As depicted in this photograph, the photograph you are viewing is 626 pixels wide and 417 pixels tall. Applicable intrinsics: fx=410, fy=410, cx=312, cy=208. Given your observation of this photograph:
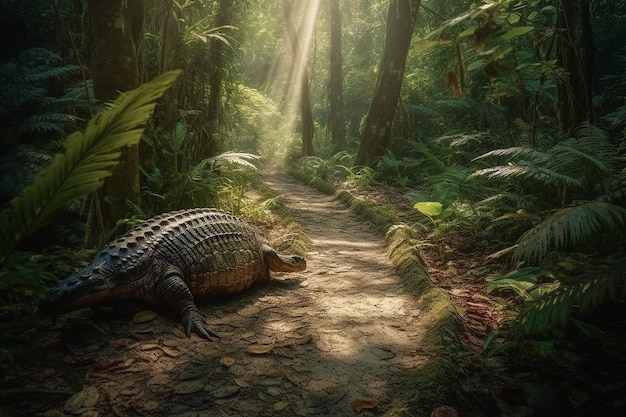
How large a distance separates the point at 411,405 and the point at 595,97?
472 inches

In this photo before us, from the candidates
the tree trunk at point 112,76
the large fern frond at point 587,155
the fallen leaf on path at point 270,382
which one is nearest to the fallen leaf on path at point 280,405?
the fallen leaf on path at point 270,382

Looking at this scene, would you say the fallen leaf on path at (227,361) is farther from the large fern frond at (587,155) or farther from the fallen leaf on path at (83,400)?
the large fern frond at (587,155)

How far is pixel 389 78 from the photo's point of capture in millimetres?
11109

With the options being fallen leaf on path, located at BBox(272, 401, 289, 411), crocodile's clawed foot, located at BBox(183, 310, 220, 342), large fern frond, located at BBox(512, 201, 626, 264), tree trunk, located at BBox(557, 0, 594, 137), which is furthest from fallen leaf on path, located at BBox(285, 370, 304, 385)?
tree trunk, located at BBox(557, 0, 594, 137)

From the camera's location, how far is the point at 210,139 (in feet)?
27.6

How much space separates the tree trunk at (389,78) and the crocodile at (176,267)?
766 centimetres

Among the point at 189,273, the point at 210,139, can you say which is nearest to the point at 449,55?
the point at 210,139

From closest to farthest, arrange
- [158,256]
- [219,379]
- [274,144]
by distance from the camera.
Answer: [219,379] < [158,256] < [274,144]

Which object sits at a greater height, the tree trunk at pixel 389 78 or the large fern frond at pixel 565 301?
the tree trunk at pixel 389 78

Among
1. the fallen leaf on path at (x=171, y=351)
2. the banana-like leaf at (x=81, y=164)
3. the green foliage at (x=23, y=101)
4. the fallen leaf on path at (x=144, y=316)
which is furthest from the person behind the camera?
the green foliage at (x=23, y=101)

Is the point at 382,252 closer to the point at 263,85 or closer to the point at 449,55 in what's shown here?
the point at 449,55

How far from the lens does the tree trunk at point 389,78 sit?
10.8 metres

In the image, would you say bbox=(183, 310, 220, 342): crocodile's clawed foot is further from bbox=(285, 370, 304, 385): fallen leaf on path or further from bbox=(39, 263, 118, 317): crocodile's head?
bbox=(285, 370, 304, 385): fallen leaf on path

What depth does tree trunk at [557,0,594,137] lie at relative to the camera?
583cm
